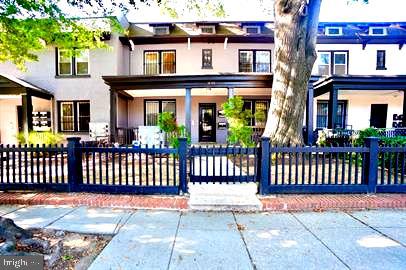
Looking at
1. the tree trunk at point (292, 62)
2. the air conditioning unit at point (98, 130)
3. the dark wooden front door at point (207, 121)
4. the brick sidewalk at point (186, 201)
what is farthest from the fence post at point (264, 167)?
the dark wooden front door at point (207, 121)

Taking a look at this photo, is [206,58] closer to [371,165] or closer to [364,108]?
[364,108]

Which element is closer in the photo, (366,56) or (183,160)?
(183,160)

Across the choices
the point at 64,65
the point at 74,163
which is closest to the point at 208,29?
the point at 64,65

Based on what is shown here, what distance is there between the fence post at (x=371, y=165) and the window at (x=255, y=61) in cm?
1090

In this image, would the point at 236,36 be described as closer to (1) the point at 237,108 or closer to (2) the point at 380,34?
(1) the point at 237,108

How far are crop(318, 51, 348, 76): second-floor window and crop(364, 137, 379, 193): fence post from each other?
1171 centimetres

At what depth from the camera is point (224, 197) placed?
4957 millimetres

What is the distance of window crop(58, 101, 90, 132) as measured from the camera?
1445 centimetres

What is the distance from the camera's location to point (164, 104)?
644 inches

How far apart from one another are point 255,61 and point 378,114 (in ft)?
28.4

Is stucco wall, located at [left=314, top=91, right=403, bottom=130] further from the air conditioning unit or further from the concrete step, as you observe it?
the concrete step

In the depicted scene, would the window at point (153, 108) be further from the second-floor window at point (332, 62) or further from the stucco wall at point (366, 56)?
the second-floor window at point (332, 62)

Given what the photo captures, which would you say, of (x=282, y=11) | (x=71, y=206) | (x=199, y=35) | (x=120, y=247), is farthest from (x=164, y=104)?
(x=120, y=247)

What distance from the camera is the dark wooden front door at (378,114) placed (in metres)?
16.5
